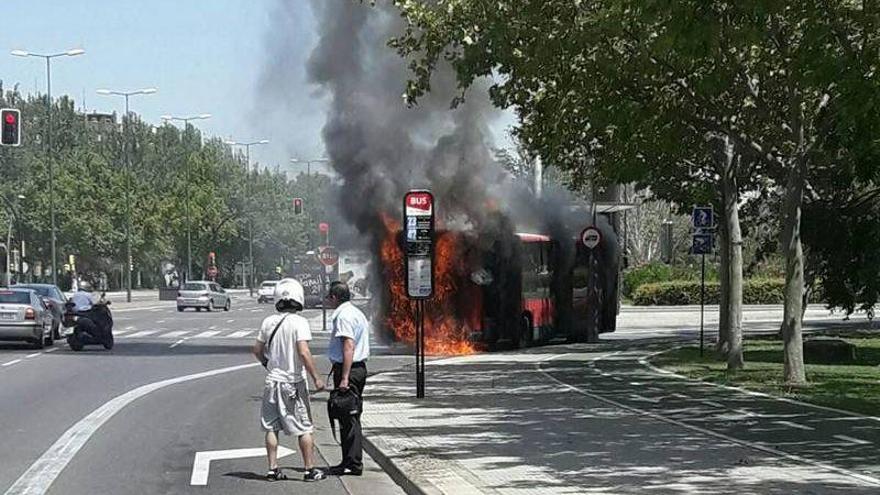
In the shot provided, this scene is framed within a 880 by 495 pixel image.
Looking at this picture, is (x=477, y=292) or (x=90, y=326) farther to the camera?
(x=90, y=326)

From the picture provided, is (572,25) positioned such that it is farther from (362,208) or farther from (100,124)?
(100,124)

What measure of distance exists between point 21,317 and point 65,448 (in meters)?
19.9

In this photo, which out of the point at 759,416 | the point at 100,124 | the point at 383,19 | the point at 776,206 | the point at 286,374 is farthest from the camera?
the point at 100,124

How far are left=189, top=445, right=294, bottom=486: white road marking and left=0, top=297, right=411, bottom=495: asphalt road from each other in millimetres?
101

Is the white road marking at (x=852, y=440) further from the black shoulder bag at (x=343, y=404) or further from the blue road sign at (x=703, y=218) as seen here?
the blue road sign at (x=703, y=218)

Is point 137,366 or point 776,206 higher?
point 776,206

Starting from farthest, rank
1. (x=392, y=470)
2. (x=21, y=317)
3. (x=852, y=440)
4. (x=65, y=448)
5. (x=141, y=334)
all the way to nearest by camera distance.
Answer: (x=141, y=334), (x=21, y=317), (x=65, y=448), (x=852, y=440), (x=392, y=470)

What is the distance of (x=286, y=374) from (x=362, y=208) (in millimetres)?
20526

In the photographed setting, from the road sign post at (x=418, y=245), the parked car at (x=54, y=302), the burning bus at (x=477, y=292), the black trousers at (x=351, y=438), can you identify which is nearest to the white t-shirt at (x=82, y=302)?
the parked car at (x=54, y=302)

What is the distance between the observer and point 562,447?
13.9 meters

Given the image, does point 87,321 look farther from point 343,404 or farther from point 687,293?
point 687,293

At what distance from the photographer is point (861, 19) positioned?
15.8m

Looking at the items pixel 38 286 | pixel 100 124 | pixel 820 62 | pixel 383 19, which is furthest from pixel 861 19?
pixel 100 124

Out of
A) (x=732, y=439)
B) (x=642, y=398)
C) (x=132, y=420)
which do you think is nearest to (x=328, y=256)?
(x=642, y=398)
